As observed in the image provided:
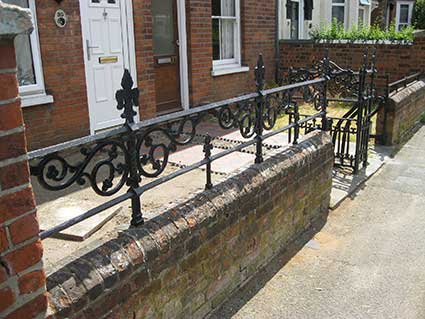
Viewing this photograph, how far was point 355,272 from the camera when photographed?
151 inches

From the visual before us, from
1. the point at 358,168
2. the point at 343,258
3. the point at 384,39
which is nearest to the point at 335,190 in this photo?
the point at 358,168

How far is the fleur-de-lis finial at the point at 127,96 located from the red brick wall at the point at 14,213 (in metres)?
0.79

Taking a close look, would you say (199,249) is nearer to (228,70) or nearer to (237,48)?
(228,70)

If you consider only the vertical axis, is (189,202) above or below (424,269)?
above

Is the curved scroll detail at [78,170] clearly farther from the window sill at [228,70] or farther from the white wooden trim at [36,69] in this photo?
the window sill at [228,70]

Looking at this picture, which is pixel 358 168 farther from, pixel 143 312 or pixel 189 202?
pixel 143 312

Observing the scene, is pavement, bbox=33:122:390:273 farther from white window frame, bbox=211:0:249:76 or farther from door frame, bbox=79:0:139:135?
white window frame, bbox=211:0:249:76

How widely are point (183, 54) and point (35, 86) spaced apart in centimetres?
315

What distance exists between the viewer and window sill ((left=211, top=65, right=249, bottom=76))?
8.69 meters

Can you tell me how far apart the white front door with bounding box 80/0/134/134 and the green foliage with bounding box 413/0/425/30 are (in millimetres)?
20313


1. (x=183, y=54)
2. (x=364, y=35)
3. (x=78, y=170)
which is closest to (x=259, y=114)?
(x=78, y=170)

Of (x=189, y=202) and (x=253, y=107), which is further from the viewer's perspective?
(x=253, y=107)

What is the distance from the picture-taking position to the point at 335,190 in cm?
561

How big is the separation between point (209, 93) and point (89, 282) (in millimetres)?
6693
